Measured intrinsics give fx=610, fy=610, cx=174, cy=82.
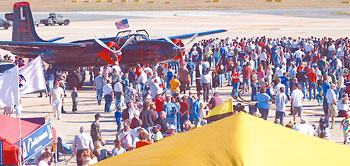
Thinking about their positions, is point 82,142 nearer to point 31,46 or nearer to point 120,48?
point 120,48

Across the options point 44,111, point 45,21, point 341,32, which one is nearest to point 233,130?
point 44,111

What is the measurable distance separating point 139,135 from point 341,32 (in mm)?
44284

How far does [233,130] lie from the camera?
8.07 meters

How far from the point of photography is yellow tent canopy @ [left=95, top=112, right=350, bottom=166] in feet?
24.2

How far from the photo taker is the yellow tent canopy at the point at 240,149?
738 centimetres

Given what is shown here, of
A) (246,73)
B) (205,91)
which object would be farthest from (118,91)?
(246,73)

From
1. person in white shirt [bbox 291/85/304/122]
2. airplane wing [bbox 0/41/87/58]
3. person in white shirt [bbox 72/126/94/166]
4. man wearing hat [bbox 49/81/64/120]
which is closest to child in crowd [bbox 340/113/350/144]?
person in white shirt [bbox 291/85/304/122]

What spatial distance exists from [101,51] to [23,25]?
6.86 meters

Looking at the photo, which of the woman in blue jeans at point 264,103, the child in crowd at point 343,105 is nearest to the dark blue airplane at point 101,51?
the woman in blue jeans at point 264,103

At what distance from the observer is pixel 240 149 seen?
746 cm

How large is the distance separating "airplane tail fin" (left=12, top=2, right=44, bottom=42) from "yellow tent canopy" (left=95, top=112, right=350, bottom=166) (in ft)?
78.5

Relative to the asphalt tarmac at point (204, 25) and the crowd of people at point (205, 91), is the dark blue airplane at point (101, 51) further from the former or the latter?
the asphalt tarmac at point (204, 25)

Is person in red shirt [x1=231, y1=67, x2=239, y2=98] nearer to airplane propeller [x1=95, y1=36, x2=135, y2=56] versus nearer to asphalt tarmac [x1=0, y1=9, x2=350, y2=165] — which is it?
asphalt tarmac [x1=0, y1=9, x2=350, y2=165]

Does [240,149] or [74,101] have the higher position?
[240,149]
